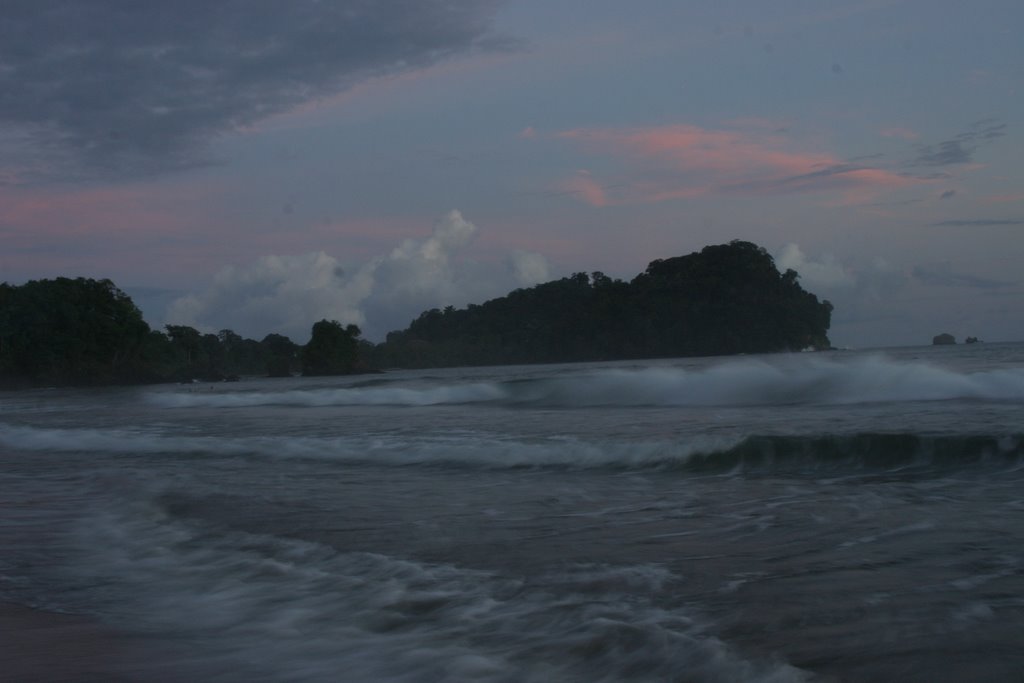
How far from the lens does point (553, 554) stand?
18.3ft

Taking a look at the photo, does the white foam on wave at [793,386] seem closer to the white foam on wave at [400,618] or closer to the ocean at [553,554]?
the ocean at [553,554]

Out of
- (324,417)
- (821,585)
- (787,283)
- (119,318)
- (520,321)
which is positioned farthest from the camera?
(520,321)

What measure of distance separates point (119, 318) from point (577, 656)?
75.1 m

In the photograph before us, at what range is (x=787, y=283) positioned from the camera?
77125mm

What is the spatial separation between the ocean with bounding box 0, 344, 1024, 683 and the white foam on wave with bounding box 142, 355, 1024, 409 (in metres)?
4.20

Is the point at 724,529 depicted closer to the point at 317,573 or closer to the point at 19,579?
the point at 317,573

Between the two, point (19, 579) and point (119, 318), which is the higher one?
point (119, 318)

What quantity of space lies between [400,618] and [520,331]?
85400 millimetres

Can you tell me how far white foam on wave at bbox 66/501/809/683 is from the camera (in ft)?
12.0

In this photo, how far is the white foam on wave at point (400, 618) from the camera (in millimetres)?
3662

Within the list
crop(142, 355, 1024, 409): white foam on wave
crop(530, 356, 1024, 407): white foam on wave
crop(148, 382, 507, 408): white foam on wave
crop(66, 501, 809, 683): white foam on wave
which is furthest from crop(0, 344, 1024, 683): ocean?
crop(148, 382, 507, 408): white foam on wave

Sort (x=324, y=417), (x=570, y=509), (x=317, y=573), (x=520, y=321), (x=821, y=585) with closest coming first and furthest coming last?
(x=821, y=585)
(x=317, y=573)
(x=570, y=509)
(x=324, y=417)
(x=520, y=321)

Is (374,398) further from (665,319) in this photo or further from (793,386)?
(665,319)

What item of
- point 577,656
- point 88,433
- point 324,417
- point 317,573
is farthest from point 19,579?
point 324,417
